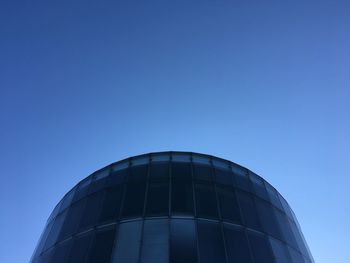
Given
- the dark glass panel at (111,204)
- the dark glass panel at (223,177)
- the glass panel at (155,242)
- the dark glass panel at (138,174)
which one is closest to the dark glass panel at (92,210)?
the dark glass panel at (111,204)

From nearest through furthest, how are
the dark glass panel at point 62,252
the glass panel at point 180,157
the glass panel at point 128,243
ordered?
the glass panel at point 128,243 < the dark glass panel at point 62,252 < the glass panel at point 180,157

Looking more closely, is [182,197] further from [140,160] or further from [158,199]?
[140,160]

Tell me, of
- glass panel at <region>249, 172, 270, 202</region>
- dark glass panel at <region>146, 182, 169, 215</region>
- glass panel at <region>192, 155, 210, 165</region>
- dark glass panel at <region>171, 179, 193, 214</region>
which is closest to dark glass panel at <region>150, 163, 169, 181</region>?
dark glass panel at <region>146, 182, 169, 215</region>

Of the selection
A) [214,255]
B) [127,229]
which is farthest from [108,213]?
[214,255]

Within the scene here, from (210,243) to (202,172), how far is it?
17.1 ft

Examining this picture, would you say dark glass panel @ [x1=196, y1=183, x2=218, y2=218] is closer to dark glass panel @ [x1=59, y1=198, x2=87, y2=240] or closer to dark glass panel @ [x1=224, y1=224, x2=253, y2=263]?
dark glass panel @ [x1=224, y1=224, x2=253, y2=263]

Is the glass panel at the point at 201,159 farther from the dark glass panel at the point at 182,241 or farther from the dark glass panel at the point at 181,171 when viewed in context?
the dark glass panel at the point at 182,241

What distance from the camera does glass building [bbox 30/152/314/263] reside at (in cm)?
1343

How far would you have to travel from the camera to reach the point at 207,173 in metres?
18.3

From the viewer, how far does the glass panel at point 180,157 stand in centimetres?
1930

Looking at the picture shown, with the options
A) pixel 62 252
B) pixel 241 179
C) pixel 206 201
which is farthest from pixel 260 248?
pixel 62 252

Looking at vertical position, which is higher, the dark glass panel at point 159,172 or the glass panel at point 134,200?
the dark glass panel at point 159,172

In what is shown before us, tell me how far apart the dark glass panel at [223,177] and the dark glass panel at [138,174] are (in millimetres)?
3869

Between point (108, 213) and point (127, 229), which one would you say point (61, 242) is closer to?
point (108, 213)
